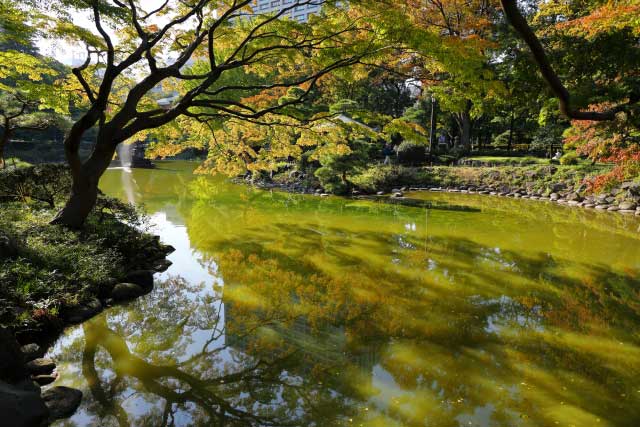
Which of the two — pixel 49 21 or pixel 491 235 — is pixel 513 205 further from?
pixel 49 21

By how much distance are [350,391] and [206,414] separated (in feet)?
4.25

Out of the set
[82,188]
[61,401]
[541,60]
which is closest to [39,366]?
[61,401]

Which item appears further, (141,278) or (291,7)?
(291,7)

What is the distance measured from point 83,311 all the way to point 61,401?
1898 mm

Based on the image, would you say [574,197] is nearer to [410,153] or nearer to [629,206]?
[629,206]

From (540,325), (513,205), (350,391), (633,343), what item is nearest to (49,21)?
(350,391)

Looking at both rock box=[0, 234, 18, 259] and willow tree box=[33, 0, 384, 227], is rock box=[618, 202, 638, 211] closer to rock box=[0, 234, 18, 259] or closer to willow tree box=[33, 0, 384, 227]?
willow tree box=[33, 0, 384, 227]

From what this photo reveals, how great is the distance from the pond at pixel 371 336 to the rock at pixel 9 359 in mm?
571

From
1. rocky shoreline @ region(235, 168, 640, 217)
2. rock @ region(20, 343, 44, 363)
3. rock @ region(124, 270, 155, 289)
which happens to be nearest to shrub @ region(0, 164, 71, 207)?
rock @ region(124, 270, 155, 289)

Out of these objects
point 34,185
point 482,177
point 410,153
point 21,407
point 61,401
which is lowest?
point 61,401

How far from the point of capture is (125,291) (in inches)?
224

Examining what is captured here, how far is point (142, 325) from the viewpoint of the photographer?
4992mm

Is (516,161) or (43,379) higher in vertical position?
(516,161)

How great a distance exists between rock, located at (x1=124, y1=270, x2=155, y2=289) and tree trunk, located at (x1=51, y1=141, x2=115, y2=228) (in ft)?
4.58
